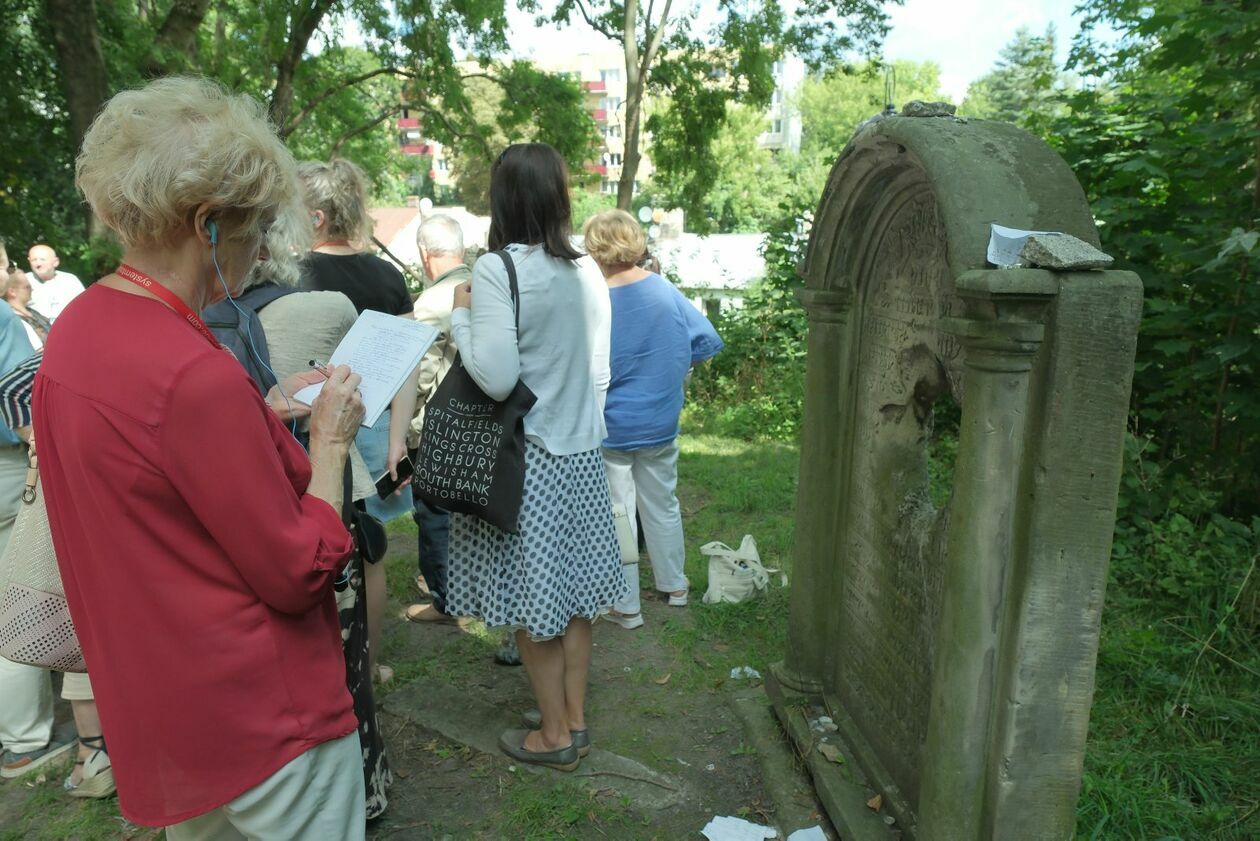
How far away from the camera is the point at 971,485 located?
6.75ft

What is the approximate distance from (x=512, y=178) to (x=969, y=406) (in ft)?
5.27

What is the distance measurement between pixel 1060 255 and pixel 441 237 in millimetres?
2716

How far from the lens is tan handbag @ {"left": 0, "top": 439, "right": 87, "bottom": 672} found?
201cm

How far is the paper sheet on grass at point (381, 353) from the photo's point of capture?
6.74 ft

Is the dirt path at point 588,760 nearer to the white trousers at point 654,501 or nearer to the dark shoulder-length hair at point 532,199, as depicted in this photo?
the white trousers at point 654,501

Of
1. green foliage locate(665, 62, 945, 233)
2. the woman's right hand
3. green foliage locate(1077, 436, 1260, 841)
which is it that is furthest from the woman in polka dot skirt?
green foliage locate(665, 62, 945, 233)

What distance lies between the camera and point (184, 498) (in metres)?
1.39

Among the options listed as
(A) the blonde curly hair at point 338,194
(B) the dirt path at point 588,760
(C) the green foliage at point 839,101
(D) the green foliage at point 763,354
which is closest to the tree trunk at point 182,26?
(D) the green foliage at point 763,354

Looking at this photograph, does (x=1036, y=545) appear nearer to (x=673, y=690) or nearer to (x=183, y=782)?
(x=183, y=782)

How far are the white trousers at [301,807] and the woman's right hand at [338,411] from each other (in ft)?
1.97

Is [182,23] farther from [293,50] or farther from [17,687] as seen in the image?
[17,687]

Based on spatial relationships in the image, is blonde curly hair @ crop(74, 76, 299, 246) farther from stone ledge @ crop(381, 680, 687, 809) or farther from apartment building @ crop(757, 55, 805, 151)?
apartment building @ crop(757, 55, 805, 151)

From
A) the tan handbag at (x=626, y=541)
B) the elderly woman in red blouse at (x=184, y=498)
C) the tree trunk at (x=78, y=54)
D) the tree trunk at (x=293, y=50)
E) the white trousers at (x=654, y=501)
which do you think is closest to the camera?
the elderly woman in red blouse at (x=184, y=498)

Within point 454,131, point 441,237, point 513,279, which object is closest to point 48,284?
point 441,237
